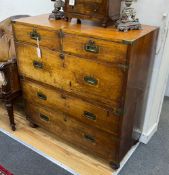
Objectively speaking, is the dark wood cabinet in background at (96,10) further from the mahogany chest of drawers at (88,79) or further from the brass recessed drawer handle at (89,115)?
the brass recessed drawer handle at (89,115)

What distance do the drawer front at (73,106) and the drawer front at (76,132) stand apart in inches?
2.4

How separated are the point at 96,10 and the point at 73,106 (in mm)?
678

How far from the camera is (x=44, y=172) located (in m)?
1.65

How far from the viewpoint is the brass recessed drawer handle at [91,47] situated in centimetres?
127

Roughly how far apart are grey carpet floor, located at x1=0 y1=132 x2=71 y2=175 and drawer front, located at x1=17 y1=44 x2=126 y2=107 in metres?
0.62

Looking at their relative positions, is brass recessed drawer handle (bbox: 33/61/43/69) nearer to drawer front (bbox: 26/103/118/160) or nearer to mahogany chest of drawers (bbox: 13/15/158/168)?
mahogany chest of drawers (bbox: 13/15/158/168)

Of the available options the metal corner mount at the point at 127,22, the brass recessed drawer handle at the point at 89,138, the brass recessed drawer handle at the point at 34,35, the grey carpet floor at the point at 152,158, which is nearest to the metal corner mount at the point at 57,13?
the brass recessed drawer handle at the point at 34,35

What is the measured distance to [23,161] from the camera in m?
1.75

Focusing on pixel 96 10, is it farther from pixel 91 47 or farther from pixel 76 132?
pixel 76 132

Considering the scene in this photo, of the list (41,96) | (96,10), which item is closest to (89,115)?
(41,96)

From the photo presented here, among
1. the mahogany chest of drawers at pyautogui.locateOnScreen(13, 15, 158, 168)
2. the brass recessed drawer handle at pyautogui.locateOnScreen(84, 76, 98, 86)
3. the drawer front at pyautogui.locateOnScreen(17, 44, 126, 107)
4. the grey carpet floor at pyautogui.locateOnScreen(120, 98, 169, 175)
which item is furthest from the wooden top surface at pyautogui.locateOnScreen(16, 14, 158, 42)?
the grey carpet floor at pyautogui.locateOnScreen(120, 98, 169, 175)

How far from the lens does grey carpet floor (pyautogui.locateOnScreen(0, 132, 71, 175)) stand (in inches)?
65.1

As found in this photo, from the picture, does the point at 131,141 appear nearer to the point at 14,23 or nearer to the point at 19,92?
the point at 19,92

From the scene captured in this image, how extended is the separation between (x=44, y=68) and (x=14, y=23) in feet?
1.29
